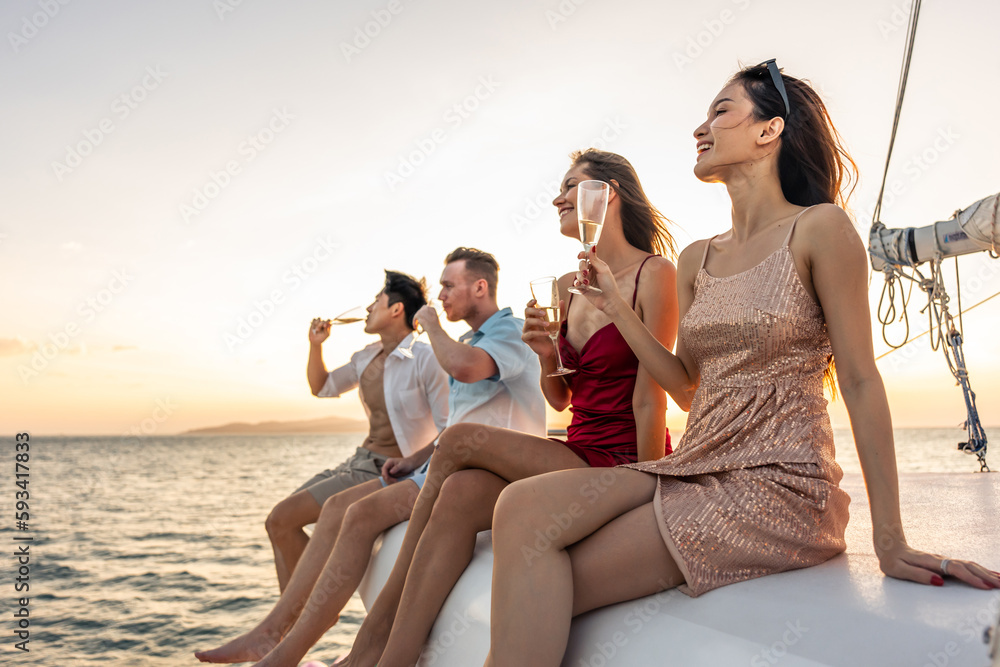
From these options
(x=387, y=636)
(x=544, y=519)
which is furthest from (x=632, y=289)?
(x=387, y=636)

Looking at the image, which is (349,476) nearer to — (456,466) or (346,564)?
(346,564)

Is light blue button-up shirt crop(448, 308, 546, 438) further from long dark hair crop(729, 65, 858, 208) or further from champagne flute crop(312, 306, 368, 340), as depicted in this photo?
long dark hair crop(729, 65, 858, 208)

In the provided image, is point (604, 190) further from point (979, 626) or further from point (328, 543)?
point (328, 543)

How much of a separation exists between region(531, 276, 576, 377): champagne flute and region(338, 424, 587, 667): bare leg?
0.27 m

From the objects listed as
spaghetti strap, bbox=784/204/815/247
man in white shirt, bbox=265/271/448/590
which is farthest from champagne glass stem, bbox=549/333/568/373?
man in white shirt, bbox=265/271/448/590

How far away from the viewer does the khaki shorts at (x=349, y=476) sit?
13.9ft

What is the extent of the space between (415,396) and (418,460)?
639 millimetres

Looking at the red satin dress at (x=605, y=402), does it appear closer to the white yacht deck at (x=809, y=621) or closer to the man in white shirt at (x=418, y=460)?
the white yacht deck at (x=809, y=621)

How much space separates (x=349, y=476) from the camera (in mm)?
4273

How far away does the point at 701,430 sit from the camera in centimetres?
194

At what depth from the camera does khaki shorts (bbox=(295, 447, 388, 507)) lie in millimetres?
4227

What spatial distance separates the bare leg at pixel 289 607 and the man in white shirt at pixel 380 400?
0.86 ft

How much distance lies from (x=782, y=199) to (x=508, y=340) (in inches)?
66.2

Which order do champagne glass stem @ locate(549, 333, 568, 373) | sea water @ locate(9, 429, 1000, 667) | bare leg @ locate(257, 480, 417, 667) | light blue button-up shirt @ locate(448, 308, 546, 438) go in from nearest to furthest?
champagne glass stem @ locate(549, 333, 568, 373) < bare leg @ locate(257, 480, 417, 667) < light blue button-up shirt @ locate(448, 308, 546, 438) < sea water @ locate(9, 429, 1000, 667)
